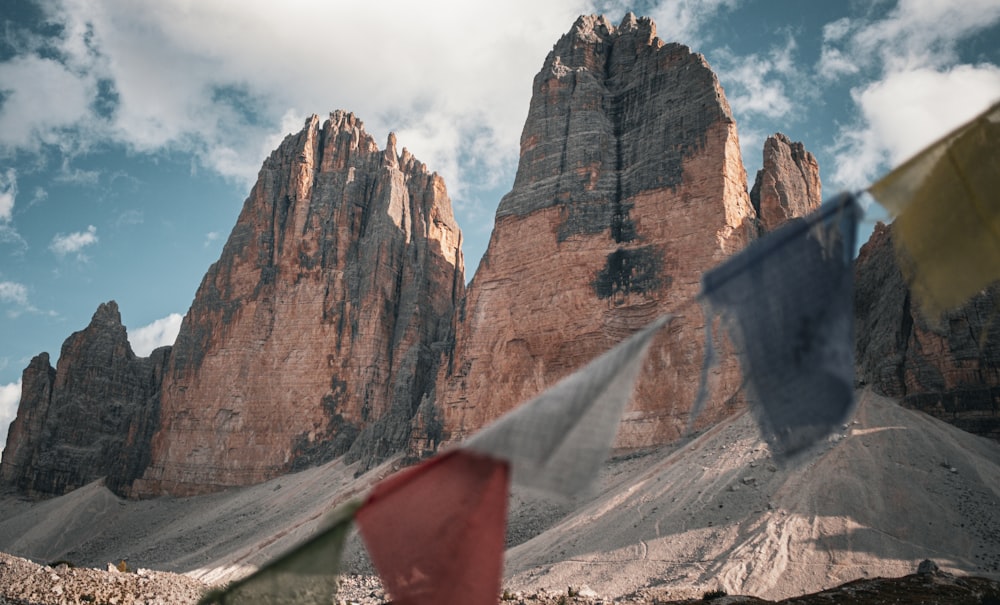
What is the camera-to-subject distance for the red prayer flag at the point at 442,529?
3178mm

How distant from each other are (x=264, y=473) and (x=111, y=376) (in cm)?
2056

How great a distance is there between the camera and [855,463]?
19.9 metres

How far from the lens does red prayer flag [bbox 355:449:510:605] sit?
3.18 m

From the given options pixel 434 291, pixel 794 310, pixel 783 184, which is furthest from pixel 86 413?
pixel 794 310

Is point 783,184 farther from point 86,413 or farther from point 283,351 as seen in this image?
point 86,413

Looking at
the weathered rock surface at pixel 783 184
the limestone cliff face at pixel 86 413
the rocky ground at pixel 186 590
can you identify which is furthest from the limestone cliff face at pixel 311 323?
the rocky ground at pixel 186 590

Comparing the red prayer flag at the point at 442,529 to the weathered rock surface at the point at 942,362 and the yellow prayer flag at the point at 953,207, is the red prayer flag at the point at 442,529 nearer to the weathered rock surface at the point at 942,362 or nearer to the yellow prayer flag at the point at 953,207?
the yellow prayer flag at the point at 953,207

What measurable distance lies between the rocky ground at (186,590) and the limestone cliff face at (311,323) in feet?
98.9

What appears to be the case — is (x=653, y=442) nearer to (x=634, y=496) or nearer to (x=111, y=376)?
(x=634, y=496)

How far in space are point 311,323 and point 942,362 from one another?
131ft

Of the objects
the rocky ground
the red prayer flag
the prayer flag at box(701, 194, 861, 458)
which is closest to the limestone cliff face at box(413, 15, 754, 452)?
the rocky ground

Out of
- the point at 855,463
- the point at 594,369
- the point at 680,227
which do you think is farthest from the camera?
the point at 680,227

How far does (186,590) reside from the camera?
39.5 feet

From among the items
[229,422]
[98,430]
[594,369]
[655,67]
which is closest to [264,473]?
[229,422]
